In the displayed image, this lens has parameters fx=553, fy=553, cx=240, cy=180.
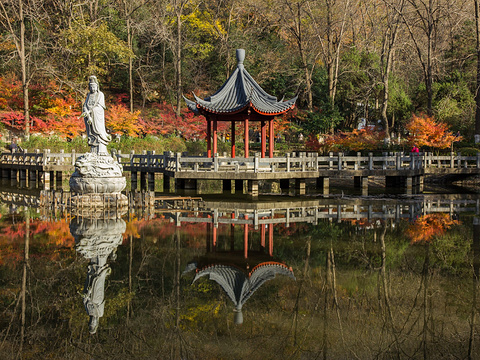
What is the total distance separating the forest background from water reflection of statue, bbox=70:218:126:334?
21.3m

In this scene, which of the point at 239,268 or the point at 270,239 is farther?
the point at 270,239

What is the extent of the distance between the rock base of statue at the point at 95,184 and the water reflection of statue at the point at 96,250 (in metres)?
2.06

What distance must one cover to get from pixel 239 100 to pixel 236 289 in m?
16.3

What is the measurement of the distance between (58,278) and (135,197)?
9.36 meters

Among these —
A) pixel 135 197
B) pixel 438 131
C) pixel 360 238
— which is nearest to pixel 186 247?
pixel 360 238

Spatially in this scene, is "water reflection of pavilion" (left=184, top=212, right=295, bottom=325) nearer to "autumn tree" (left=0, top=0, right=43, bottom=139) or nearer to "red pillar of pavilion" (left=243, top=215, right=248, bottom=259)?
"red pillar of pavilion" (left=243, top=215, right=248, bottom=259)

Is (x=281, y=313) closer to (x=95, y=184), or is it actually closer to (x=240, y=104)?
(x=95, y=184)

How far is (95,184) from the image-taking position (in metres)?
17.8

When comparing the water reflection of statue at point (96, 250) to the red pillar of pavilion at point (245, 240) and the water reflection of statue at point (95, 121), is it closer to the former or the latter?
the red pillar of pavilion at point (245, 240)

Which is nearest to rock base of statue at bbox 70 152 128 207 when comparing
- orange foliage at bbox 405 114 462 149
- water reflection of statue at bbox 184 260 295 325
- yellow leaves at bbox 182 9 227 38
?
water reflection of statue at bbox 184 260 295 325

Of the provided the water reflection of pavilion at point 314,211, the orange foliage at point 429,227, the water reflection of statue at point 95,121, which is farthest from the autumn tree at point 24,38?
the orange foliage at point 429,227

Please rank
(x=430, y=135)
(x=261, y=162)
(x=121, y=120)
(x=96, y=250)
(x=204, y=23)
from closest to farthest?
(x=96, y=250) < (x=261, y=162) < (x=430, y=135) < (x=121, y=120) < (x=204, y=23)

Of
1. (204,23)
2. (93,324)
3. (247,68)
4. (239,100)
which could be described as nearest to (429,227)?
(93,324)

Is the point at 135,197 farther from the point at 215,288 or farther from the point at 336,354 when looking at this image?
the point at 336,354
